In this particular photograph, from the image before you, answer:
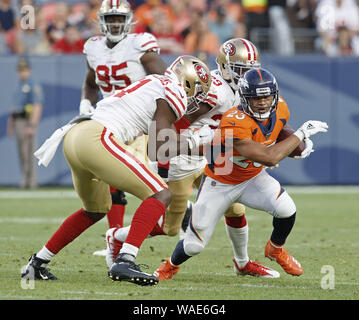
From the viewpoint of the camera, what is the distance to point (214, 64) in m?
12.0

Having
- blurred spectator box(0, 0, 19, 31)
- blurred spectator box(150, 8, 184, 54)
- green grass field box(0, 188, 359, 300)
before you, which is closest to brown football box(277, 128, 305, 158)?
green grass field box(0, 188, 359, 300)

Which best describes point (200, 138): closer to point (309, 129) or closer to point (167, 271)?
point (309, 129)

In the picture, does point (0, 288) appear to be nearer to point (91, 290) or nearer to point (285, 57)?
point (91, 290)

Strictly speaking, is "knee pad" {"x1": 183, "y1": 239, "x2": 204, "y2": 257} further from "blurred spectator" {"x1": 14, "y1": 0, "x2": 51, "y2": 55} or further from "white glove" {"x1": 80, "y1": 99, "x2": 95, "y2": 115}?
"blurred spectator" {"x1": 14, "y1": 0, "x2": 51, "y2": 55}

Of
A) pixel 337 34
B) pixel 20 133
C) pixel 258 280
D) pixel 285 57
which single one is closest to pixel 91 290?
pixel 258 280

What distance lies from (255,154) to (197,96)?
1.89 ft

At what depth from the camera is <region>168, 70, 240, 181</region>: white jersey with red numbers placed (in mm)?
5375

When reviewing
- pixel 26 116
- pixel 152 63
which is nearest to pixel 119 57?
pixel 152 63

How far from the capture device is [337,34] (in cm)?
1283

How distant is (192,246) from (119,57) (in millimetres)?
2022

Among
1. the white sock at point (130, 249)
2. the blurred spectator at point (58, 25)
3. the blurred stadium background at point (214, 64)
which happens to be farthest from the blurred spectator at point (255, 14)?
the white sock at point (130, 249)

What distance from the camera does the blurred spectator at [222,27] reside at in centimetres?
1307

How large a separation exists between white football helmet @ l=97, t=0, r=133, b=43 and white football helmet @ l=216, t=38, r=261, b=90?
Result: 117 centimetres

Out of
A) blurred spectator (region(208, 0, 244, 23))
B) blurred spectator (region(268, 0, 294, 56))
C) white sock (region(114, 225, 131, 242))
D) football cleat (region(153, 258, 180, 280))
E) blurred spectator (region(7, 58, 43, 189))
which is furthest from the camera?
blurred spectator (region(208, 0, 244, 23))
